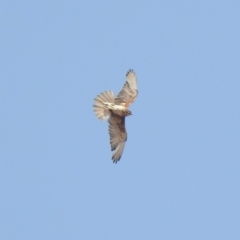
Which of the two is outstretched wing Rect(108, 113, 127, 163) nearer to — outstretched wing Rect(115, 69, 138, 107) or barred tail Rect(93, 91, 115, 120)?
barred tail Rect(93, 91, 115, 120)

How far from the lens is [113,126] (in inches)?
981

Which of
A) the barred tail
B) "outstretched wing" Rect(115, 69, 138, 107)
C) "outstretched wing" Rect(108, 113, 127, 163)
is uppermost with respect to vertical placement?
"outstretched wing" Rect(115, 69, 138, 107)

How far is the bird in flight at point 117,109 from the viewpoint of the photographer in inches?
962

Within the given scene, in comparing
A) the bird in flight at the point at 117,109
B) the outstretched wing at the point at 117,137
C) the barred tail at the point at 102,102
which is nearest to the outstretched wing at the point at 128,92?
the bird in flight at the point at 117,109

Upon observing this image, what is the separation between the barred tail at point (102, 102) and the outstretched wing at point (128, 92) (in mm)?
185

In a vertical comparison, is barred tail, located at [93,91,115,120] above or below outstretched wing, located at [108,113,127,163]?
above

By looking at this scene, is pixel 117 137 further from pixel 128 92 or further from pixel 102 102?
pixel 128 92

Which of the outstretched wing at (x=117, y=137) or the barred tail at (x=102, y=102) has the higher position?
the barred tail at (x=102, y=102)

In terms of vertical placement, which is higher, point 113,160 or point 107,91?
point 107,91

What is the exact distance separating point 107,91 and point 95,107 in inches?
19.9

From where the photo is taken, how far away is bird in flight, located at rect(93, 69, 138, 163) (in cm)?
2444

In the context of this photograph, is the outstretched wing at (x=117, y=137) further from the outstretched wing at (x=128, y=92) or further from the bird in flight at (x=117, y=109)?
the outstretched wing at (x=128, y=92)

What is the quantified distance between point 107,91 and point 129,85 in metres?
0.63

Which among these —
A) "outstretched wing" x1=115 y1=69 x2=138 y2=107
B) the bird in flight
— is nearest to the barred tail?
the bird in flight
